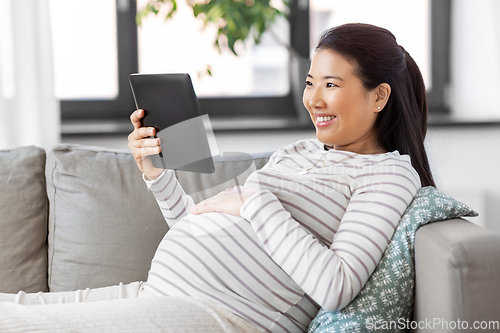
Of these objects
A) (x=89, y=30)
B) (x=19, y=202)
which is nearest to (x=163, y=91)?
(x=19, y=202)

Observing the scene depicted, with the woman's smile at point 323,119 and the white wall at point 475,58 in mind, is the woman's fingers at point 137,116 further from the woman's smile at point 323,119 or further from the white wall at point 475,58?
the white wall at point 475,58

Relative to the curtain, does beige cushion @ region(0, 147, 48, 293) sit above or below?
below

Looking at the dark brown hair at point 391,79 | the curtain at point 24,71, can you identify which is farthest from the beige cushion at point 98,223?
the dark brown hair at point 391,79

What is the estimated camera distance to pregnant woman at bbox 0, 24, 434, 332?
0.93 m

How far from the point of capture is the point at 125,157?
1448 mm

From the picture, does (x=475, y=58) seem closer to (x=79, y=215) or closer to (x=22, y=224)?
(x=79, y=215)

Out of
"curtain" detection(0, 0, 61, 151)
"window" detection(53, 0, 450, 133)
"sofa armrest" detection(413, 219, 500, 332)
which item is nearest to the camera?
"sofa armrest" detection(413, 219, 500, 332)

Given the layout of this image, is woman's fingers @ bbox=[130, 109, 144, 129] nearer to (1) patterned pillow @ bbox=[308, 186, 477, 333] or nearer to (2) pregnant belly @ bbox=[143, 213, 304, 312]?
(2) pregnant belly @ bbox=[143, 213, 304, 312]

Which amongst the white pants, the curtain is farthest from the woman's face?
the curtain

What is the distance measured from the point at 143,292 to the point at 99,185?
394 mm

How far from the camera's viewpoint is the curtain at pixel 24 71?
1.81 metres

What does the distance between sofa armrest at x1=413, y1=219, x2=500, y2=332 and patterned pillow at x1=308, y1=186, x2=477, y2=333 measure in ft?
0.22

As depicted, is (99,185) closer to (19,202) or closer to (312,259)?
(19,202)

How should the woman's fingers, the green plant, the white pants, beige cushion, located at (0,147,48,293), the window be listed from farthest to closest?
the window
the green plant
beige cushion, located at (0,147,48,293)
the woman's fingers
the white pants
